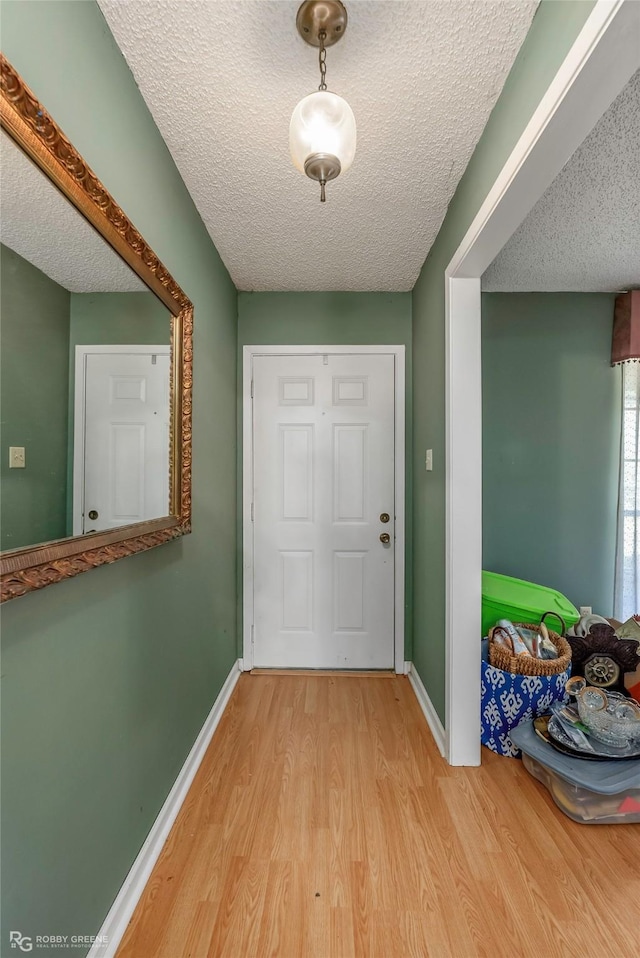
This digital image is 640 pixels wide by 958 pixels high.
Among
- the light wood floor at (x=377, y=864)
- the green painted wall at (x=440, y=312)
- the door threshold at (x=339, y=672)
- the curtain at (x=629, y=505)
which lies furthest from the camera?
the curtain at (x=629, y=505)

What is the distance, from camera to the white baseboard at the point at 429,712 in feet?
6.49

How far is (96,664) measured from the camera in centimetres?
111

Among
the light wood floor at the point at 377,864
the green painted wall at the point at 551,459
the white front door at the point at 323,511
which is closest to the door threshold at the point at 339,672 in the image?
the white front door at the point at 323,511

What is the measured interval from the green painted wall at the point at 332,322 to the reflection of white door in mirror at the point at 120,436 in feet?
4.47

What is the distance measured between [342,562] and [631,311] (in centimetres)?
247

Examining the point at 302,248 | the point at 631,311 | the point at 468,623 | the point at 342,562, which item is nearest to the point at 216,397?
the point at 302,248

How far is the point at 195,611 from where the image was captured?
1923 mm

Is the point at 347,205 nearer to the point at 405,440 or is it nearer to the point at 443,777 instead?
the point at 405,440

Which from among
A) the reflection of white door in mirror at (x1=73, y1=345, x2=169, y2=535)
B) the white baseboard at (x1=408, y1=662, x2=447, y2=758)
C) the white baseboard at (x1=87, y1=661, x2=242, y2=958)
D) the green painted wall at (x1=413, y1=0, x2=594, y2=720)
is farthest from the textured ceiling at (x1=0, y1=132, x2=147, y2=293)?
the white baseboard at (x1=408, y1=662, x2=447, y2=758)

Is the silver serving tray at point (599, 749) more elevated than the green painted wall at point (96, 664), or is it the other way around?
the green painted wall at point (96, 664)

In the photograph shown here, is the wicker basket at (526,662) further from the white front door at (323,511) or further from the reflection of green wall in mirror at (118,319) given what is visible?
the reflection of green wall in mirror at (118,319)

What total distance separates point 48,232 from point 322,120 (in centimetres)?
70

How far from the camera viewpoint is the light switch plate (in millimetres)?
793

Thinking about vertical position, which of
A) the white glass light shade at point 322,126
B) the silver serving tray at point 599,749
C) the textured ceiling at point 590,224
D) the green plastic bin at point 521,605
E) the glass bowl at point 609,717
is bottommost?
the silver serving tray at point 599,749
